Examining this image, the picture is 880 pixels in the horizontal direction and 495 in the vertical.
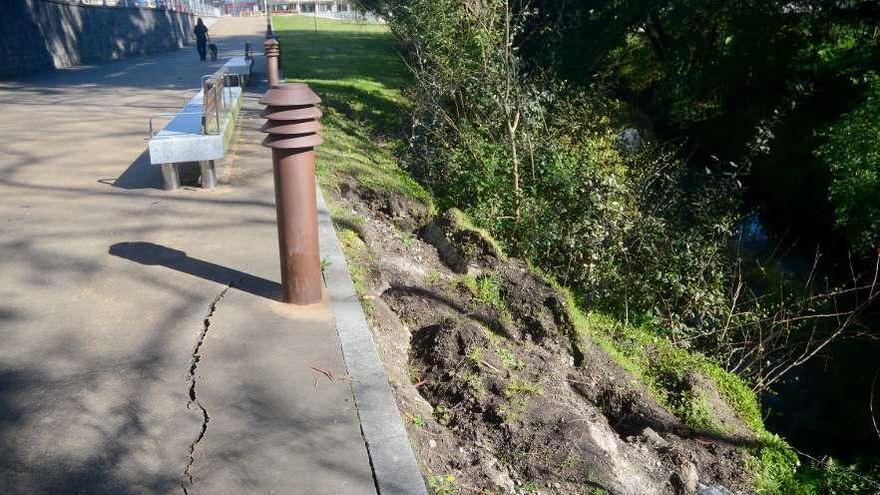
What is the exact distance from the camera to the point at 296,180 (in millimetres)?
4555

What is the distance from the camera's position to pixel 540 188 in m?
8.93

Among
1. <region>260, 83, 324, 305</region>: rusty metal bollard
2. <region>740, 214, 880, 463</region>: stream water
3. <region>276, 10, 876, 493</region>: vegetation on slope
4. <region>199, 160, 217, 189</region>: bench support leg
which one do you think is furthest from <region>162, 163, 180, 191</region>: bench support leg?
<region>740, 214, 880, 463</region>: stream water

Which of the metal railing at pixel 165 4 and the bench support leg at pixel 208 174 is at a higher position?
the metal railing at pixel 165 4

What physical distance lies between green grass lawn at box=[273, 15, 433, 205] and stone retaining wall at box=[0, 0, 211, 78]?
6427 millimetres

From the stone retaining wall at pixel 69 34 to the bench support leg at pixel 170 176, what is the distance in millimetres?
14400

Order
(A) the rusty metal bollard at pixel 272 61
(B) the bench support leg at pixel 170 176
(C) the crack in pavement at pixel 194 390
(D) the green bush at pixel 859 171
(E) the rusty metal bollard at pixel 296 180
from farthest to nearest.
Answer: (A) the rusty metal bollard at pixel 272 61 → (D) the green bush at pixel 859 171 → (B) the bench support leg at pixel 170 176 → (E) the rusty metal bollard at pixel 296 180 → (C) the crack in pavement at pixel 194 390

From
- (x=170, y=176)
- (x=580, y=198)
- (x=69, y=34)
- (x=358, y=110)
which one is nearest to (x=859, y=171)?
(x=580, y=198)

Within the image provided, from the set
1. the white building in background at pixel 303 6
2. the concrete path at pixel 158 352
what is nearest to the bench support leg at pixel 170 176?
the concrete path at pixel 158 352

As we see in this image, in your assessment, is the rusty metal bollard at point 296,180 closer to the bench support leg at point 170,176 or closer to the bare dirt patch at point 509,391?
the bare dirt patch at point 509,391

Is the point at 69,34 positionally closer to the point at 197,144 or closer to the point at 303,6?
the point at 197,144

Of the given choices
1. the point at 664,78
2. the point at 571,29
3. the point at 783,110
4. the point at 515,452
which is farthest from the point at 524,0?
the point at 515,452

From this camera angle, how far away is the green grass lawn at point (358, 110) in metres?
9.38

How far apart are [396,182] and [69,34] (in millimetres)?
19423

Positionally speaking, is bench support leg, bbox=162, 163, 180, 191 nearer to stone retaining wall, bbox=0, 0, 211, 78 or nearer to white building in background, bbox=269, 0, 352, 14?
stone retaining wall, bbox=0, 0, 211, 78
